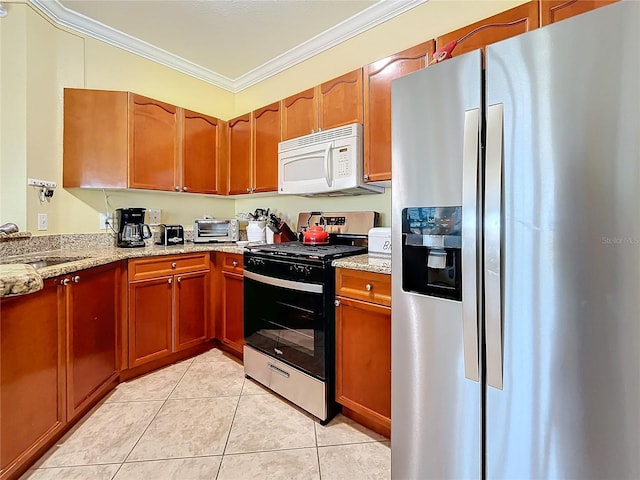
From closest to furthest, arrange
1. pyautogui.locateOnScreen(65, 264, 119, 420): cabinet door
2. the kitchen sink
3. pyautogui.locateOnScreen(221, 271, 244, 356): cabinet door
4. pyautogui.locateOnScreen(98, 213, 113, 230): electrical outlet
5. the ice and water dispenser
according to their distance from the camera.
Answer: the ice and water dispenser → pyautogui.locateOnScreen(65, 264, 119, 420): cabinet door → the kitchen sink → pyautogui.locateOnScreen(221, 271, 244, 356): cabinet door → pyautogui.locateOnScreen(98, 213, 113, 230): electrical outlet

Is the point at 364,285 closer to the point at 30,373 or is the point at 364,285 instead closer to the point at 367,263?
the point at 367,263

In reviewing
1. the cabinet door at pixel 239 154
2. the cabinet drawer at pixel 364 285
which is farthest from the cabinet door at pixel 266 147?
the cabinet drawer at pixel 364 285

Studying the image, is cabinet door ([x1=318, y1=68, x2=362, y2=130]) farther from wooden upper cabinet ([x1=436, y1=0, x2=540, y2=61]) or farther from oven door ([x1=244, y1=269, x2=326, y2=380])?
oven door ([x1=244, y1=269, x2=326, y2=380])

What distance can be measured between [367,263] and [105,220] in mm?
2212

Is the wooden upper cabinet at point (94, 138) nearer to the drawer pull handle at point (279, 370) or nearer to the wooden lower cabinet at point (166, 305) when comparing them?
the wooden lower cabinet at point (166, 305)

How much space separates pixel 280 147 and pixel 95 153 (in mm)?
1364

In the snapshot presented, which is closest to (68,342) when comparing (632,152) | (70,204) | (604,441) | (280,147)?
(70,204)

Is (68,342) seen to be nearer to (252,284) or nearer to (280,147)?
(252,284)

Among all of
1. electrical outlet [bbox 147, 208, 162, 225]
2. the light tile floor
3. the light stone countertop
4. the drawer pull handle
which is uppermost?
electrical outlet [bbox 147, 208, 162, 225]

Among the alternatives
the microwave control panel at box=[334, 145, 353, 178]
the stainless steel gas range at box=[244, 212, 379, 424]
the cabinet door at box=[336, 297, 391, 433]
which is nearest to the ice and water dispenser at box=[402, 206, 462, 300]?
the cabinet door at box=[336, 297, 391, 433]

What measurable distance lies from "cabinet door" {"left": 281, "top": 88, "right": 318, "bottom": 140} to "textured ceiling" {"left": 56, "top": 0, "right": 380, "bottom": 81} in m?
0.54

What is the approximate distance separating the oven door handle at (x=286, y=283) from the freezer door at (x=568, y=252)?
3.03 ft

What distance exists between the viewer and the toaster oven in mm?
2746

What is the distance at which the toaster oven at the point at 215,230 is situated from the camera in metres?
2.75
